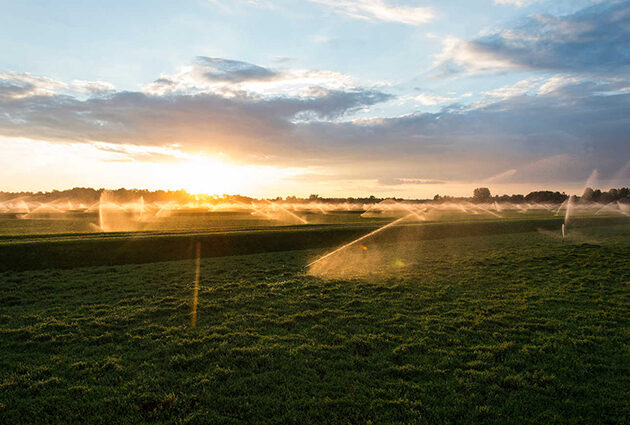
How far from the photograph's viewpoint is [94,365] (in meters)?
7.80

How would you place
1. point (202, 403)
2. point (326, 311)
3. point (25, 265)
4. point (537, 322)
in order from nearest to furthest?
point (202, 403), point (537, 322), point (326, 311), point (25, 265)

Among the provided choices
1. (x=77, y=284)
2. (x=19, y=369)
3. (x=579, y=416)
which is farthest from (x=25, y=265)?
(x=579, y=416)

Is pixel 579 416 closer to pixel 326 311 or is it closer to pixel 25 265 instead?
pixel 326 311

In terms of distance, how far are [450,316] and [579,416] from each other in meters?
5.19

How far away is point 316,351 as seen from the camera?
849 centimetres

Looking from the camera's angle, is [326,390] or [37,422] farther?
[326,390]

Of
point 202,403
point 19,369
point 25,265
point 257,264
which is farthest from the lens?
point 257,264

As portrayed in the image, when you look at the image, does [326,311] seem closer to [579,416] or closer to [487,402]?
[487,402]

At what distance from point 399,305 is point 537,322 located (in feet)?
13.9

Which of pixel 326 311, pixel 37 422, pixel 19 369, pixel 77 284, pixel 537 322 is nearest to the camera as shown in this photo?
pixel 37 422

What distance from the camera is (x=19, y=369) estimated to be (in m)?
7.68

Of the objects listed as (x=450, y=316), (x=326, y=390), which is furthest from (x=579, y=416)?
→ (x=450, y=316)

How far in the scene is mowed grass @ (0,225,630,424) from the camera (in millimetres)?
6203

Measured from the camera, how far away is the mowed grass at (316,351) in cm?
620
